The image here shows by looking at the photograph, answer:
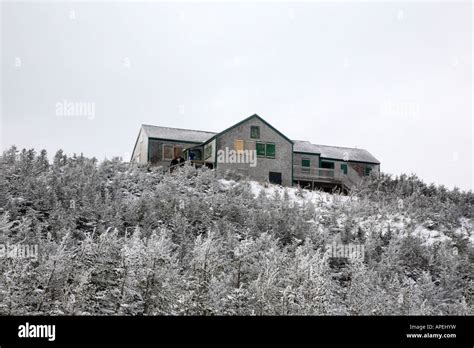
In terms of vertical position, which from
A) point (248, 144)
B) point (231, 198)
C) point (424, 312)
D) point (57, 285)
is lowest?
point (424, 312)

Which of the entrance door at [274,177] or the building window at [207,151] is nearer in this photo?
the entrance door at [274,177]

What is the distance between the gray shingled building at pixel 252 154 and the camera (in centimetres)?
3462

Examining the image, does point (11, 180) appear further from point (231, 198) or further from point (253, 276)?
point (253, 276)

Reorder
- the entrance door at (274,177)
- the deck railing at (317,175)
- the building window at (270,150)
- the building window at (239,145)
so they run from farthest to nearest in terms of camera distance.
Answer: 1. the deck railing at (317,175)
2. the building window at (270,150)
3. the entrance door at (274,177)
4. the building window at (239,145)

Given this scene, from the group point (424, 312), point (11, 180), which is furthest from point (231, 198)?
point (424, 312)

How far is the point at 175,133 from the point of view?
131 feet

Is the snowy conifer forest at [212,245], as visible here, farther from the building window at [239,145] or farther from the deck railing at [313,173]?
the deck railing at [313,173]

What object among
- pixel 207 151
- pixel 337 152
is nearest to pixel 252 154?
pixel 207 151

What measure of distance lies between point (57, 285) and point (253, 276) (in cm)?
458

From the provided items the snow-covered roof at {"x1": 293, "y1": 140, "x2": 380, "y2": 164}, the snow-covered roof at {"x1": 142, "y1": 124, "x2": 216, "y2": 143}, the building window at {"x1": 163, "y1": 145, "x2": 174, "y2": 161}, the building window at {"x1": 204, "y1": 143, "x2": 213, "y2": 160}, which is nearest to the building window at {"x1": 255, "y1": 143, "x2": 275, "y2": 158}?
the building window at {"x1": 204, "y1": 143, "x2": 213, "y2": 160}

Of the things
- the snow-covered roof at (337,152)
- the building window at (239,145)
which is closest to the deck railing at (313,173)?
the snow-covered roof at (337,152)

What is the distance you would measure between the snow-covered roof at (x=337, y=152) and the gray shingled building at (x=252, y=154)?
0.34 ft
